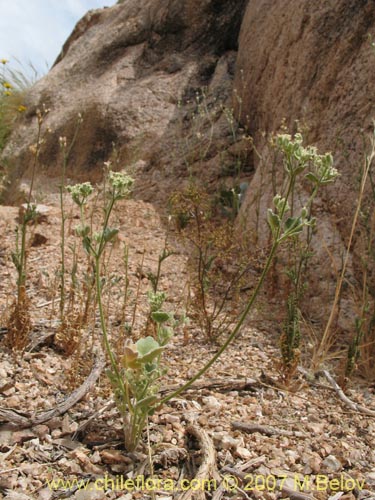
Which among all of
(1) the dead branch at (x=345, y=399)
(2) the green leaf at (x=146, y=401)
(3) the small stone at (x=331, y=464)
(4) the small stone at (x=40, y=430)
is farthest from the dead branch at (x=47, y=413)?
(1) the dead branch at (x=345, y=399)

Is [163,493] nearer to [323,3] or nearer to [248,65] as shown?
[323,3]

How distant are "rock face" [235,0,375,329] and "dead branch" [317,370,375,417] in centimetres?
56

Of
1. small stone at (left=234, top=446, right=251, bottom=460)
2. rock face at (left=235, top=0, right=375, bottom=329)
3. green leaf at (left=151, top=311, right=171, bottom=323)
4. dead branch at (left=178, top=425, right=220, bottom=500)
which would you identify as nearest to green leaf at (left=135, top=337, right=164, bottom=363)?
green leaf at (left=151, top=311, right=171, bottom=323)

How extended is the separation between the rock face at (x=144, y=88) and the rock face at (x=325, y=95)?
918 millimetres

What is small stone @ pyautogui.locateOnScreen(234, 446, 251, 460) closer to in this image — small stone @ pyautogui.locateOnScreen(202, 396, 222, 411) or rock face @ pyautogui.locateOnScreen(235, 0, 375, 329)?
small stone @ pyautogui.locateOnScreen(202, 396, 222, 411)

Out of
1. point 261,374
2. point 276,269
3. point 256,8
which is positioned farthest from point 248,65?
point 261,374

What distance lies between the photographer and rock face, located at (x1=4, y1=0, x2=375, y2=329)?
121 inches

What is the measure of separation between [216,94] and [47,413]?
4390 mm

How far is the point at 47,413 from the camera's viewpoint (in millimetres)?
1618

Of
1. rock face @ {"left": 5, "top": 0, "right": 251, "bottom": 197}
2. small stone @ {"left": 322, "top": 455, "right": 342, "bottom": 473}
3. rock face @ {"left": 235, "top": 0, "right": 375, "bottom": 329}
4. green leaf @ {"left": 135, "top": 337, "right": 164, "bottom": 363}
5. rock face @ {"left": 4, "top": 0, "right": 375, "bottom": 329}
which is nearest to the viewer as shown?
green leaf @ {"left": 135, "top": 337, "right": 164, "bottom": 363}

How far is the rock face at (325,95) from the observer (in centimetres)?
292

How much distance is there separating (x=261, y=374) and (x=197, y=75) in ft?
14.6

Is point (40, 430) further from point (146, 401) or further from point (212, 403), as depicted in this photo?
point (212, 403)

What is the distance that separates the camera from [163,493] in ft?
4.51
